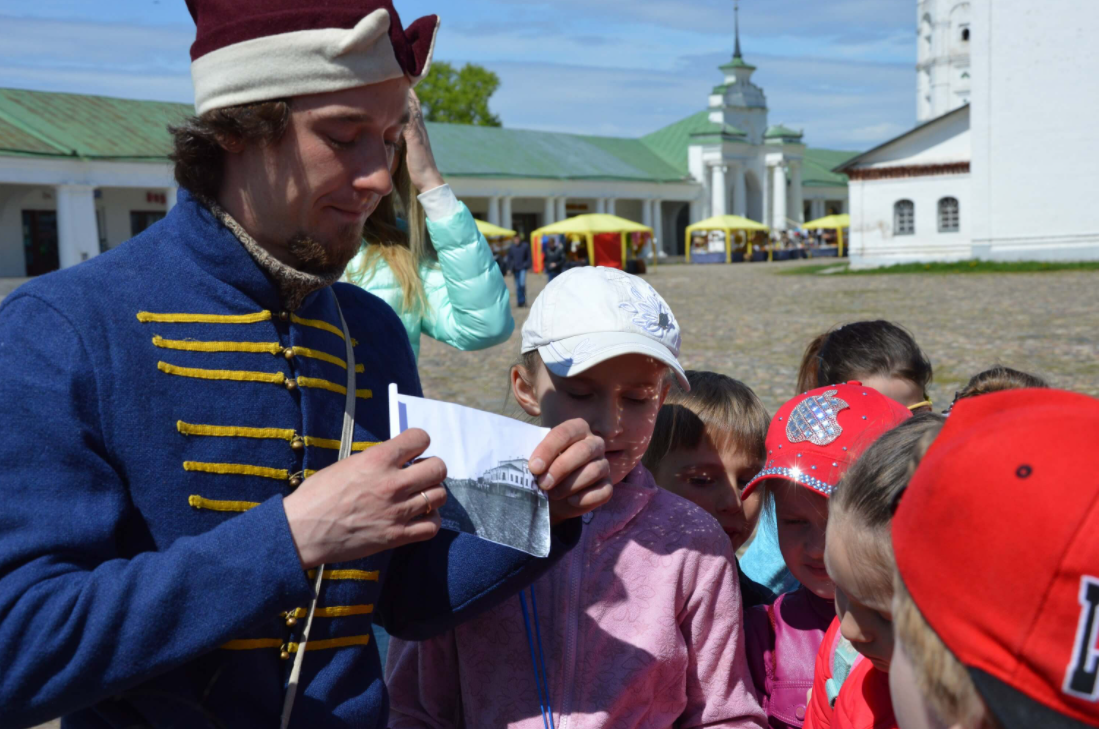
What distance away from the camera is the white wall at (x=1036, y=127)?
103 ft

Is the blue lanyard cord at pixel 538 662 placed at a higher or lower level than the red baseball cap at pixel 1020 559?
lower

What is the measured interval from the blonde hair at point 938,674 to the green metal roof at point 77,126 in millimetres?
34112

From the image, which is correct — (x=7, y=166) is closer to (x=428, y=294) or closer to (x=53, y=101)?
(x=53, y=101)

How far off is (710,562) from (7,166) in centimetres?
3373

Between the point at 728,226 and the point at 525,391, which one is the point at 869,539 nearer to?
the point at 525,391

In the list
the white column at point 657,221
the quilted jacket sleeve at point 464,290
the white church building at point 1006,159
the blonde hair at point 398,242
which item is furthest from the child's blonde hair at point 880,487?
the white column at point 657,221

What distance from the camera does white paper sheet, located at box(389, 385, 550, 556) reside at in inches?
58.4

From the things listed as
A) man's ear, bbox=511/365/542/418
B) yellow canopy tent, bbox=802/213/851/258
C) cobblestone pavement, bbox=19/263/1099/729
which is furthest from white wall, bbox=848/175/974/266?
man's ear, bbox=511/365/542/418

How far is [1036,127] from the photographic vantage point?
32.3 m

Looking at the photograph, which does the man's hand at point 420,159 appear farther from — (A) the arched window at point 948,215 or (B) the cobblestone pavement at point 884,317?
(A) the arched window at point 948,215

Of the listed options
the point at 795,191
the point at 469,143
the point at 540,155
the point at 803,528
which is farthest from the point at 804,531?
the point at 795,191

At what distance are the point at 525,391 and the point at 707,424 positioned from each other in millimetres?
820

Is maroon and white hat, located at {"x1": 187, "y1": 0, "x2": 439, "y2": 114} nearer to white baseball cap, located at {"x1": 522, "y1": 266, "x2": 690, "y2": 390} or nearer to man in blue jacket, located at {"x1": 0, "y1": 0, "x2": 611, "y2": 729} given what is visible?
man in blue jacket, located at {"x1": 0, "y1": 0, "x2": 611, "y2": 729}

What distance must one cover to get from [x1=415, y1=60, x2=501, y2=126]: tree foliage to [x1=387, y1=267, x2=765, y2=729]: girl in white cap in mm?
56500
